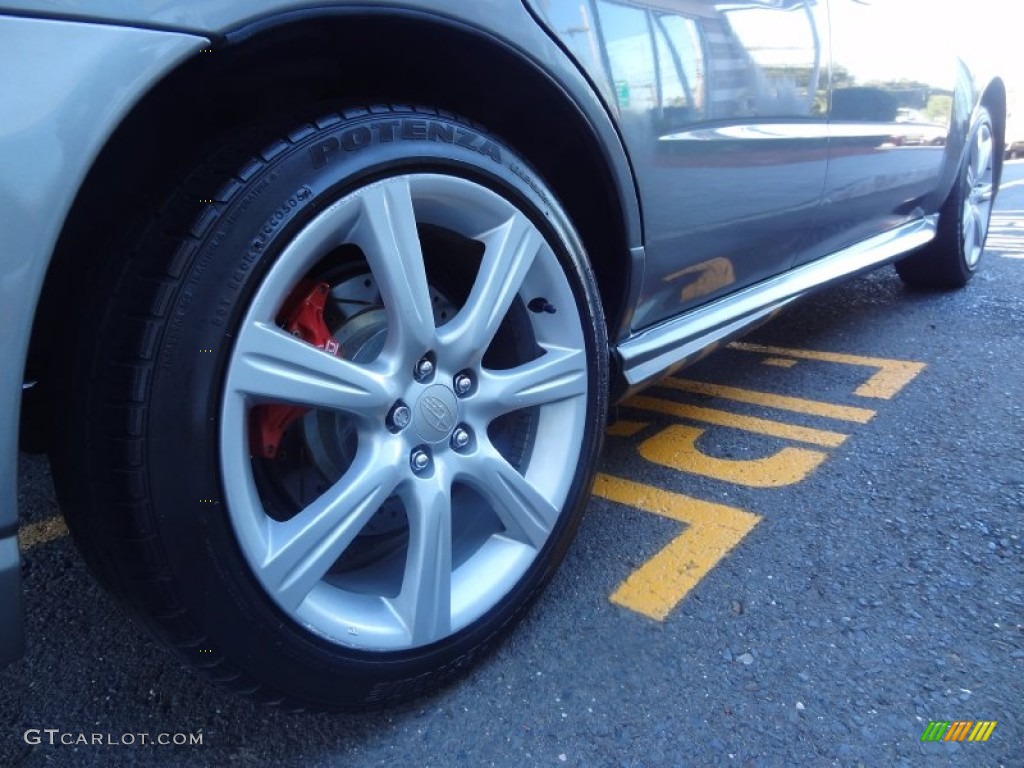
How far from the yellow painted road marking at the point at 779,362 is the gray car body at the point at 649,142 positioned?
0.45 m

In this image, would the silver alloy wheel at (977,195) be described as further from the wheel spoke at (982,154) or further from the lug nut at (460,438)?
the lug nut at (460,438)

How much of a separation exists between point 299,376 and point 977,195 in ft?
11.8

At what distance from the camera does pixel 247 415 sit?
43.8 inches

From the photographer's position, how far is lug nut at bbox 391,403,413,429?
1.23 meters

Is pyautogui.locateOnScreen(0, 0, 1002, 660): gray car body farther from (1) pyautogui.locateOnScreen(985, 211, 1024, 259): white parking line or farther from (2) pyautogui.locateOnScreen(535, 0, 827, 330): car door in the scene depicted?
(1) pyautogui.locateOnScreen(985, 211, 1024, 259): white parking line

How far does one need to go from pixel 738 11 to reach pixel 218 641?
1.63 metres

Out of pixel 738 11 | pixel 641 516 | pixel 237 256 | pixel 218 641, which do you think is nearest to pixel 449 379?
pixel 237 256

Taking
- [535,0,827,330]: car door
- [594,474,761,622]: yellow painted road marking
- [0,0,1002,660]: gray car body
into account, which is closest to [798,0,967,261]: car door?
[0,0,1002,660]: gray car body

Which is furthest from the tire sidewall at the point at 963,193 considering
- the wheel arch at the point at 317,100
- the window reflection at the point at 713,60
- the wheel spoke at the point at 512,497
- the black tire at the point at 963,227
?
the wheel spoke at the point at 512,497

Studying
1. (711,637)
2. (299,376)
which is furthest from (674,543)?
(299,376)

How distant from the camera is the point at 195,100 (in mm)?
1073

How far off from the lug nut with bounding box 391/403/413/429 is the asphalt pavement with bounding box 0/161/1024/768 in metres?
0.49

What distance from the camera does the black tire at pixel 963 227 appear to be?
3.38m

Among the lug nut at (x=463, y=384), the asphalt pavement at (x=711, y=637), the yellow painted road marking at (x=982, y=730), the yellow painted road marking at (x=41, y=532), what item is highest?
the lug nut at (x=463, y=384)
